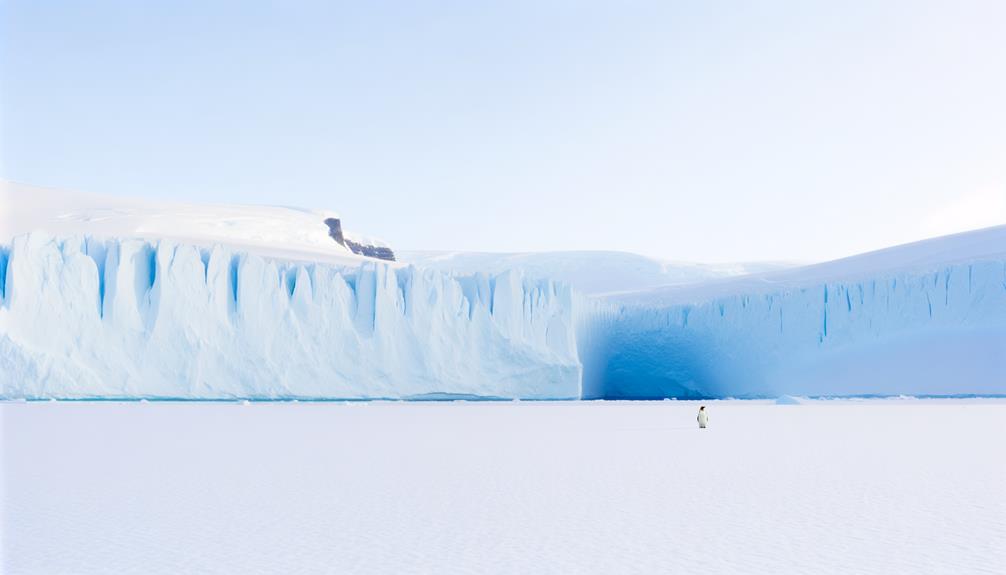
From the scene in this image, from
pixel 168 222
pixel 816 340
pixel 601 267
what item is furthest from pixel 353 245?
pixel 816 340

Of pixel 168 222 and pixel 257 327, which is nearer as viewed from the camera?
pixel 257 327

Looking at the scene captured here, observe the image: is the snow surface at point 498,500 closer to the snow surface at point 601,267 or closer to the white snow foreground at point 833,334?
the white snow foreground at point 833,334

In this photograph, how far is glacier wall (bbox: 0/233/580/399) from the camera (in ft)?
37.1

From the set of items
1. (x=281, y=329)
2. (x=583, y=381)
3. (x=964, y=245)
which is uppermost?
(x=964, y=245)

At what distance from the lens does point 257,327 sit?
12.3 meters

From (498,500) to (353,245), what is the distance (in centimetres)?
2913

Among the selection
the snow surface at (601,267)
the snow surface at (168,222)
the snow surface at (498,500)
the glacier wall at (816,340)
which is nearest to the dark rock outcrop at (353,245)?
the snow surface at (168,222)

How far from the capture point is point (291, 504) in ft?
13.1

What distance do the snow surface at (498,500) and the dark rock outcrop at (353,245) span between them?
22428mm

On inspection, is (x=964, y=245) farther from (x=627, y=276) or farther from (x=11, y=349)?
(x=627, y=276)

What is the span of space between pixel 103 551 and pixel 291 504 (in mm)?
1044

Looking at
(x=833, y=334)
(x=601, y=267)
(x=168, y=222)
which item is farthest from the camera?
(x=601, y=267)

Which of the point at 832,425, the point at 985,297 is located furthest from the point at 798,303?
the point at 832,425

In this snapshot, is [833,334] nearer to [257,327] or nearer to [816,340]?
[816,340]
